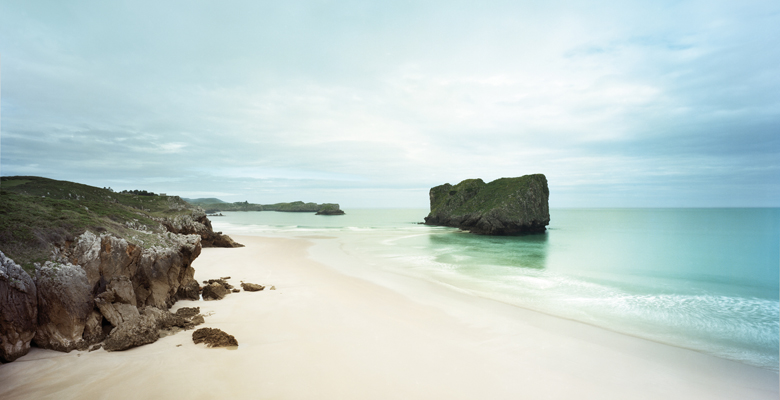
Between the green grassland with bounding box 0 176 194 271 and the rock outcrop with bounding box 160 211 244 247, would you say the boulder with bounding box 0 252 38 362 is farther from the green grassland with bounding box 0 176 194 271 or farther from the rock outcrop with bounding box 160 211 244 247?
the rock outcrop with bounding box 160 211 244 247

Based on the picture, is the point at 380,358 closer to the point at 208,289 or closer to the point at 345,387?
the point at 345,387

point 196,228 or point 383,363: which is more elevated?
point 196,228

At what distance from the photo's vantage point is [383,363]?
19.5 ft

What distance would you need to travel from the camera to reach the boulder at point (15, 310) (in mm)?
4746

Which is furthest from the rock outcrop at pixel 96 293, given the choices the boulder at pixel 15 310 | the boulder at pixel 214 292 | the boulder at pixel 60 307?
the boulder at pixel 214 292

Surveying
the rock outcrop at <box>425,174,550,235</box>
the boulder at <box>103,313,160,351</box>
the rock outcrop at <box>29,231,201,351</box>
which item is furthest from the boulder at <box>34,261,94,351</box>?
the rock outcrop at <box>425,174,550,235</box>

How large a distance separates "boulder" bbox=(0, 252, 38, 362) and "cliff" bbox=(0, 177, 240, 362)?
0.01 m

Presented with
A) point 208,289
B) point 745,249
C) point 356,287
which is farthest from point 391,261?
point 745,249

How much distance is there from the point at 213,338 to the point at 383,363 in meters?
3.53

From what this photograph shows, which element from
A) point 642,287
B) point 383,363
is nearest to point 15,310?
point 383,363

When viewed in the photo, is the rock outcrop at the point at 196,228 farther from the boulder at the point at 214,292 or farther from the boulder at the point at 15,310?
the boulder at the point at 15,310

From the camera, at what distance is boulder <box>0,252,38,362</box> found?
15.6 ft

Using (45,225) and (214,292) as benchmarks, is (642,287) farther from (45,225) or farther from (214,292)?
(45,225)

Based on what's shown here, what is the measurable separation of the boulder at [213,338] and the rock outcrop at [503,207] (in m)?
39.8
